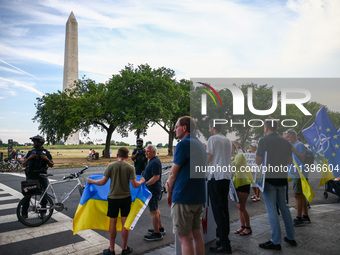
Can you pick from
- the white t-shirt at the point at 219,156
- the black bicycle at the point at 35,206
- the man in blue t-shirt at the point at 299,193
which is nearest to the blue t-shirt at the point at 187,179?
the white t-shirt at the point at 219,156

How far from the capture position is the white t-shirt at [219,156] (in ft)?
13.8

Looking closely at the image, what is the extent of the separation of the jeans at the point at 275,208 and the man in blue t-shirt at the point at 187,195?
5.15 feet

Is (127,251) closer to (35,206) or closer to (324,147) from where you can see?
(35,206)

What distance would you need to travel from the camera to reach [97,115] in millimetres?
Result: 33938

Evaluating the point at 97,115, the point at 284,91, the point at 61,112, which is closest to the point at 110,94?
the point at 97,115

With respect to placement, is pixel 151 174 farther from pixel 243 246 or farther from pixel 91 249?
pixel 243 246

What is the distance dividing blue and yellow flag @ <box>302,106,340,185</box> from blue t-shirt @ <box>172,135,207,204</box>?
3.81 meters

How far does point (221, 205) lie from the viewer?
4.21 metres

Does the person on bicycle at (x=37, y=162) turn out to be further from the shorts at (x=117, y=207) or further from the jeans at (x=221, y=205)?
the jeans at (x=221, y=205)

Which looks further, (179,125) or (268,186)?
(268,186)

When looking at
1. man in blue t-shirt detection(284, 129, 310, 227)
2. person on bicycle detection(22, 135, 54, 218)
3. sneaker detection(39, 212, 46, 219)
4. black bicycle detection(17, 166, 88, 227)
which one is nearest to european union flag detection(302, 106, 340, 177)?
man in blue t-shirt detection(284, 129, 310, 227)

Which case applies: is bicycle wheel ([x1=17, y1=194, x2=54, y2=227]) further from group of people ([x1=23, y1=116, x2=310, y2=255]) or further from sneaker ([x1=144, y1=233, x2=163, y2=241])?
sneaker ([x1=144, y1=233, x2=163, y2=241])

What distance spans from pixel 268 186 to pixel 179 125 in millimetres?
2033

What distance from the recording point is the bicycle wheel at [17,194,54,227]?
5645 millimetres
